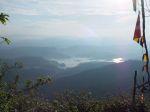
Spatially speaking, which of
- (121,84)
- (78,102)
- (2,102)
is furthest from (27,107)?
(121,84)

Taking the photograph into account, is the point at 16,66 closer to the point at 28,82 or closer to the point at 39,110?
the point at 28,82

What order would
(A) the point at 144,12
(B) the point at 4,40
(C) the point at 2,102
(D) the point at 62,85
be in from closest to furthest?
(A) the point at 144,12, (B) the point at 4,40, (C) the point at 2,102, (D) the point at 62,85

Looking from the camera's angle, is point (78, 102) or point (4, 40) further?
point (78, 102)

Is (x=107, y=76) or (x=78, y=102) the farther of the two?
(x=107, y=76)

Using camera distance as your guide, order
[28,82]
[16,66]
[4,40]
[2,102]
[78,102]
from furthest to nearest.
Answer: [78,102]
[16,66]
[28,82]
[2,102]
[4,40]

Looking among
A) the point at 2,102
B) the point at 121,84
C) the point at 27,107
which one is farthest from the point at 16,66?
the point at 121,84

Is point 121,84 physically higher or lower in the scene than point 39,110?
lower

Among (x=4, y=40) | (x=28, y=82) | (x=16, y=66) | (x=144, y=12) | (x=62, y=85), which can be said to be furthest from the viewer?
(x=62, y=85)

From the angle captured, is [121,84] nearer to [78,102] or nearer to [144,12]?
[78,102]

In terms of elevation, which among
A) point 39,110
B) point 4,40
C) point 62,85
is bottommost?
point 62,85
